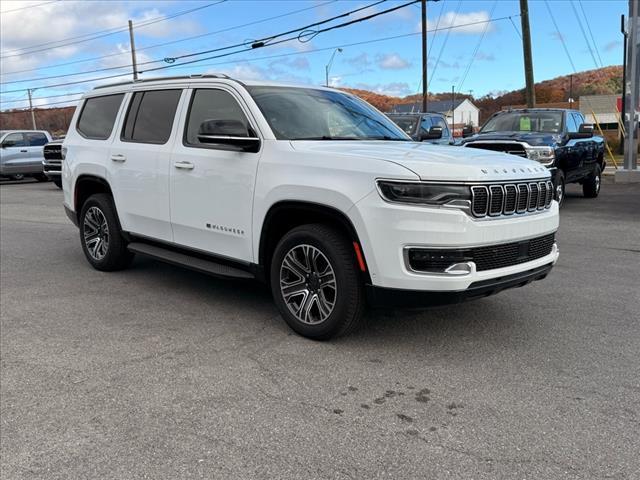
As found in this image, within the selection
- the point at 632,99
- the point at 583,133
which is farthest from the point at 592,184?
the point at 632,99

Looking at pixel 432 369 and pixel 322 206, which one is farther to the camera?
pixel 322 206

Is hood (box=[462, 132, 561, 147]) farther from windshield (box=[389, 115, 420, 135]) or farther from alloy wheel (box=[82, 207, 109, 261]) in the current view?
alloy wheel (box=[82, 207, 109, 261])

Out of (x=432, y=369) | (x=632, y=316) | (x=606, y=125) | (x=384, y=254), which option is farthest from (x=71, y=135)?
(x=606, y=125)

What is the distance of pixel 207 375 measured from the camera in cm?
387

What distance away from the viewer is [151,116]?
5852 mm

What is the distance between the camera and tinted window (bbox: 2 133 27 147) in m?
22.0

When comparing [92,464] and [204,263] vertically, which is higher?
[204,263]

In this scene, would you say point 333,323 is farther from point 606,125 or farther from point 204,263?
A: point 606,125

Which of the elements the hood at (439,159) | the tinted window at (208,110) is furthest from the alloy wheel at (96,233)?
the hood at (439,159)

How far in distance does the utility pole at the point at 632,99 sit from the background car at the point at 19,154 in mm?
19470

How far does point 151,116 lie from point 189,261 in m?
1.56

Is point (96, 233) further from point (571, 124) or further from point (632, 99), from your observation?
point (632, 99)

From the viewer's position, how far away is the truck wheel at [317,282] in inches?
161

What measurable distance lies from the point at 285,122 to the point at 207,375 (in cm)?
213
